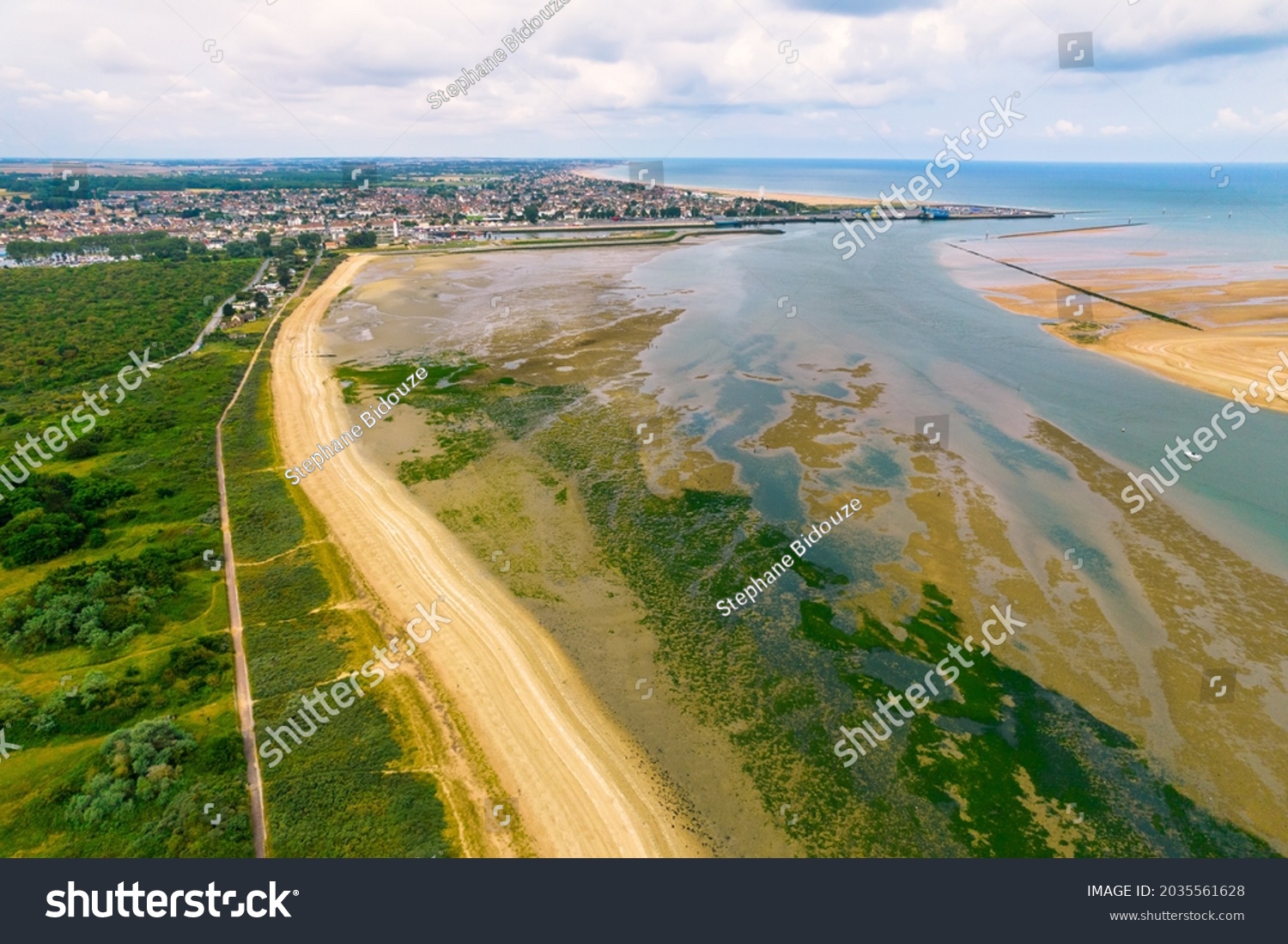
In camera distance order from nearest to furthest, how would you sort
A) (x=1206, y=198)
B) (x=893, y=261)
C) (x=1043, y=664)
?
(x=1043, y=664)
(x=893, y=261)
(x=1206, y=198)

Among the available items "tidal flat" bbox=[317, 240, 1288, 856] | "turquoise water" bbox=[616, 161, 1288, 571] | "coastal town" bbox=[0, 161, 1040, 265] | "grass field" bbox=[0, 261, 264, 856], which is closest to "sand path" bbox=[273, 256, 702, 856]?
"tidal flat" bbox=[317, 240, 1288, 856]

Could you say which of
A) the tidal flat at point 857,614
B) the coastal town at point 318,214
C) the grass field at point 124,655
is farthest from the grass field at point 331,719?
the coastal town at point 318,214

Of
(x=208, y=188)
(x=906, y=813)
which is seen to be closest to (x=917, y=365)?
(x=906, y=813)

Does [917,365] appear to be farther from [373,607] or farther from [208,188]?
[208,188]

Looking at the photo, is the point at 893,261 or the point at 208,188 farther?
the point at 208,188

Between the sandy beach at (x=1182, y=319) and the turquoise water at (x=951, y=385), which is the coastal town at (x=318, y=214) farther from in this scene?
the sandy beach at (x=1182, y=319)

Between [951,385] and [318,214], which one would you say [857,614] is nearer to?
[951,385]

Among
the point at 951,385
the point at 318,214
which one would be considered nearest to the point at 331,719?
the point at 951,385
